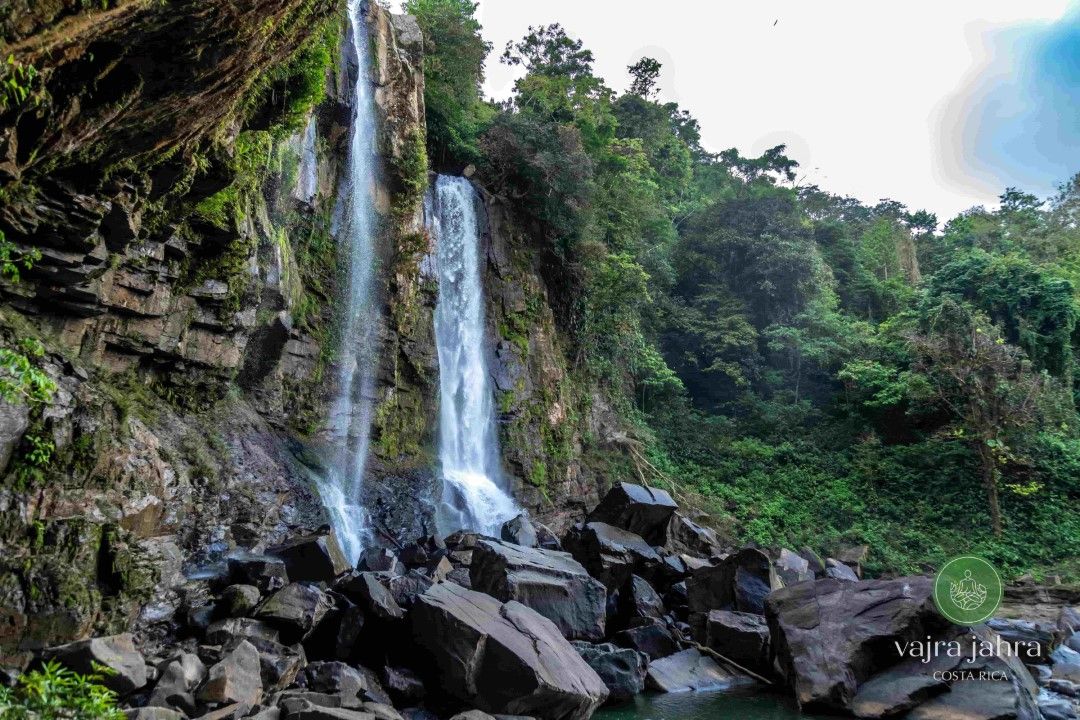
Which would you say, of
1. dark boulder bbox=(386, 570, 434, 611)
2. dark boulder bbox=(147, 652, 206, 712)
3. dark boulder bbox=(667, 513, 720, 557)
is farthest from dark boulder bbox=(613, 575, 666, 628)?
dark boulder bbox=(147, 652, 206, 712)

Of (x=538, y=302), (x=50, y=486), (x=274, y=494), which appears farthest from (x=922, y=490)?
(x=50, y=486)

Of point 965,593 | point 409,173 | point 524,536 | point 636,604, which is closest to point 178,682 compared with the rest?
point 636,604

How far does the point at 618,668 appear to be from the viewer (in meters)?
8.16

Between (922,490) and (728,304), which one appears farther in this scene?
(728,304)

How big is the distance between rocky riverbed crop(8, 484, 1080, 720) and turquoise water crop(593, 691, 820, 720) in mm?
217

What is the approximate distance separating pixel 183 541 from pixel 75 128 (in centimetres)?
566

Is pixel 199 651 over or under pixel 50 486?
under

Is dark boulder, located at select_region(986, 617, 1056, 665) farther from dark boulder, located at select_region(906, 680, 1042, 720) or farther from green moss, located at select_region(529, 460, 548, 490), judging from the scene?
green moss, located at select_region(529, 460, 548, 490)

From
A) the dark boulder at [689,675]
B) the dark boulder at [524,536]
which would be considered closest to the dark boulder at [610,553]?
the dark boulder at [524,536]

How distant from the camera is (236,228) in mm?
10516

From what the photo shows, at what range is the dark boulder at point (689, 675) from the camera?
8.50m

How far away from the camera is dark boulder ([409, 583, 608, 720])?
662 centimetres

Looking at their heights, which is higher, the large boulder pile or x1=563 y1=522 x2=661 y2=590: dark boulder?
x1=563 y1=522 x2=661 y2=590: dark boulder

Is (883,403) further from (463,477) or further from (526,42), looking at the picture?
(526,42)
